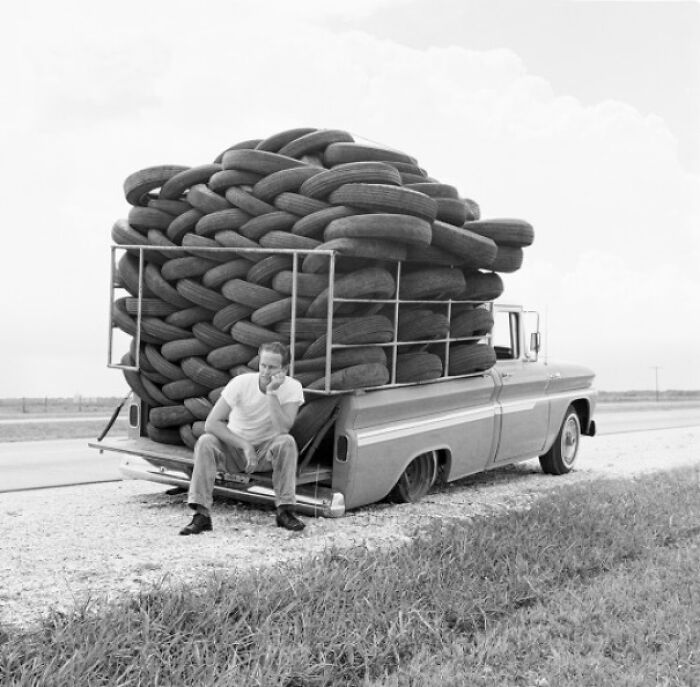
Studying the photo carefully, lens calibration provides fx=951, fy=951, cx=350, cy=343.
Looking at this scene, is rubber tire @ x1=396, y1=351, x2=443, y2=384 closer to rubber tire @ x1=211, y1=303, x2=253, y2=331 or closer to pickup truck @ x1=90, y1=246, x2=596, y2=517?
pickup truck @ x1=90, y1=246, x2=596, y2=517

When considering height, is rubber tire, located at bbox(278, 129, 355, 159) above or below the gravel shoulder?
above

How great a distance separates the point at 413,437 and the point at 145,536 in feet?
8.84

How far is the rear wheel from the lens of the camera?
9.21 m

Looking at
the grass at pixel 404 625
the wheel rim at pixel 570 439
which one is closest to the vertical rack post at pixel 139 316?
the grass at pixel 404 625

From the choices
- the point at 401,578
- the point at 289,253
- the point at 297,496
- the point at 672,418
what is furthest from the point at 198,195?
the point at 672,418

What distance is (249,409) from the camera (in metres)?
7.95

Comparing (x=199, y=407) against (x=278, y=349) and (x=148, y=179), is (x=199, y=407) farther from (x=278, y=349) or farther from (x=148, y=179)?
(x=148, y=179)

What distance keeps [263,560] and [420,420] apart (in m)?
2.76

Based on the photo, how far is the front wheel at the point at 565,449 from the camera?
12.1 metres

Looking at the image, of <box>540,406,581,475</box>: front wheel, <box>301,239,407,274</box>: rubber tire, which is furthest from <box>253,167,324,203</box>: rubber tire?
<box>540,406,581,475</box>: front wheel

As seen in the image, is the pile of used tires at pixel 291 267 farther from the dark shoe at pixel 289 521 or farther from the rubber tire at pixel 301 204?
the dark shoe at pixel 289 521

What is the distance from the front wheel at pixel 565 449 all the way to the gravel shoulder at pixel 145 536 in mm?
463

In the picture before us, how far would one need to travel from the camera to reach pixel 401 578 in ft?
19.5

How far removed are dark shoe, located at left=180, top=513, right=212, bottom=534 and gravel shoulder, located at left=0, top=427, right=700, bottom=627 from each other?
0.08 meters
